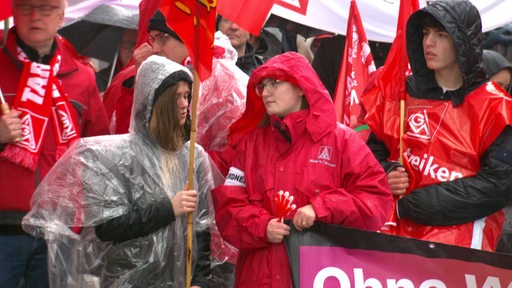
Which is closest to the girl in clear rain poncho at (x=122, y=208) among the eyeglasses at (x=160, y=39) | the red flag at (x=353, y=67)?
the eyeglasses at (x=160, y=39)

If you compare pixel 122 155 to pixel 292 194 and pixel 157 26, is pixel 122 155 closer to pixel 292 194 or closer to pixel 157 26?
pixel 292 194

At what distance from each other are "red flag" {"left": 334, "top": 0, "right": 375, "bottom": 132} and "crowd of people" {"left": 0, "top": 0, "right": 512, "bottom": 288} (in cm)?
112

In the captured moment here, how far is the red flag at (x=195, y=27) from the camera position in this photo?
6.88m

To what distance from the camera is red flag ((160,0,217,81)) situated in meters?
6.88

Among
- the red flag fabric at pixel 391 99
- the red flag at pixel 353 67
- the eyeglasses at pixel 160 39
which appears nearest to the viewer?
the red flag fabric at pixel 391 99

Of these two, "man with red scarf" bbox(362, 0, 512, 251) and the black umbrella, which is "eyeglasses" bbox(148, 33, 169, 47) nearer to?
"man with red scarf" bbox(362, 0, 512, 251)

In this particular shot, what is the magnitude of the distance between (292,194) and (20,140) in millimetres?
1522

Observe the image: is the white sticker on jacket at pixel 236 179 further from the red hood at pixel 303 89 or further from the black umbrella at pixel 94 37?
the black umbrella at pixel 94 37

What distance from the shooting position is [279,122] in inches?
272

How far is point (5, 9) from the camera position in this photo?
6730 mm

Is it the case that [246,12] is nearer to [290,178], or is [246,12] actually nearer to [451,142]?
[290,178]

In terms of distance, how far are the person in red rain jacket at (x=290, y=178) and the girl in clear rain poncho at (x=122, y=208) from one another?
11.5 inches

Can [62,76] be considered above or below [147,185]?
above

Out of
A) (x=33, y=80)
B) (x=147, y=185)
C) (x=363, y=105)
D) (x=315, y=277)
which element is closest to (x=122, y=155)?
(x=147, y=185)
